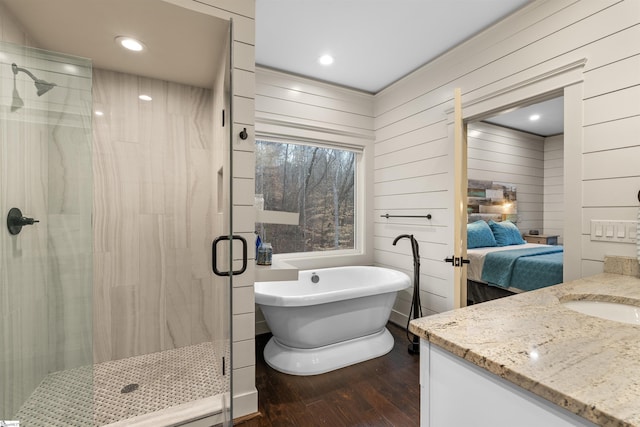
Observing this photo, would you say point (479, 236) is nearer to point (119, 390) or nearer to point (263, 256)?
point (263, 256)

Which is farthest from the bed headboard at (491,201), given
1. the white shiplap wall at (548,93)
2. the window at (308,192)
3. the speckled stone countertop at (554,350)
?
the speckled stone countertop at (554,350)

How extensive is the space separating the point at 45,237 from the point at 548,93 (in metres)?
3.33

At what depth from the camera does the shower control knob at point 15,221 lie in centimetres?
153

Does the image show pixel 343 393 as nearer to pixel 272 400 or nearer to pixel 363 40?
pixel 272 400

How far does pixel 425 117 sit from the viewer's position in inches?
111

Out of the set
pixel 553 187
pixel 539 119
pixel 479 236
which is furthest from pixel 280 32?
pixel 553 187

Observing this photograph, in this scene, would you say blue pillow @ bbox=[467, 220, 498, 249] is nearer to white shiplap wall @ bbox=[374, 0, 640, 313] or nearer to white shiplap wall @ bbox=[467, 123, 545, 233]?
white shiplap wall @ bbox=[467, 123, 545, 233]

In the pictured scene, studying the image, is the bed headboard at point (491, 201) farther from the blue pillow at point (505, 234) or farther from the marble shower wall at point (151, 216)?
the marble shower wall at point (151, 216)

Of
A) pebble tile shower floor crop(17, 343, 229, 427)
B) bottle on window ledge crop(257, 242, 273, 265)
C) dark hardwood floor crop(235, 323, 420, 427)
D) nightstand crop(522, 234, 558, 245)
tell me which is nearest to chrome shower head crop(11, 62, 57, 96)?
bottle on window ledge crop(257, 242, 273, 265)

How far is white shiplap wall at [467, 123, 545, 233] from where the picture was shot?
4.46 metres

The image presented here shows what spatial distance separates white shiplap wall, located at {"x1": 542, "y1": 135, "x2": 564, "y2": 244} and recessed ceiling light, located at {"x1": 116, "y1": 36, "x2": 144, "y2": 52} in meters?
6.22

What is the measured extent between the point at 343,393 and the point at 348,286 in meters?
1.27

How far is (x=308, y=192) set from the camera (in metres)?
3.25

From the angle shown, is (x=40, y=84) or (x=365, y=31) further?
(x=365, y=31)
